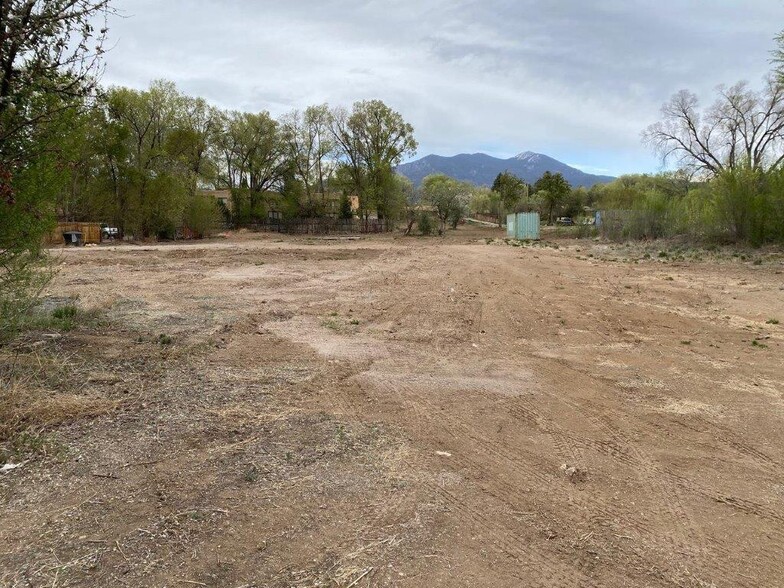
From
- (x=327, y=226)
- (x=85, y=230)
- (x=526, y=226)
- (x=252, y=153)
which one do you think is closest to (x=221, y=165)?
(x=252, y=153)

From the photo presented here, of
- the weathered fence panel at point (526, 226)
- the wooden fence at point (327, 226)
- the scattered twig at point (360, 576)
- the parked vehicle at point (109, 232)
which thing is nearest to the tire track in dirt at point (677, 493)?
the scattered twig at point (360, 576)

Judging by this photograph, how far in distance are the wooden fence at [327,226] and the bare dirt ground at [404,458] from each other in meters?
45.9

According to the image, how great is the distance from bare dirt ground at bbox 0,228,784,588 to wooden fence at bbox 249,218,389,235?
151 feet

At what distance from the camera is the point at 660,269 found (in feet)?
61.9

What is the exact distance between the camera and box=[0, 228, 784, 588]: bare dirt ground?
2.83m

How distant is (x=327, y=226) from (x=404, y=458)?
5226 cm

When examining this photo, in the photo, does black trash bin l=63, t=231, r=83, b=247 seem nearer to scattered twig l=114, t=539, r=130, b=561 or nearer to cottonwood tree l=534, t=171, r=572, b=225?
scattered twig l=114, t=539, r=130, b=561

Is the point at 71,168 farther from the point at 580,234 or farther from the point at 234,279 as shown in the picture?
the point at 580,234

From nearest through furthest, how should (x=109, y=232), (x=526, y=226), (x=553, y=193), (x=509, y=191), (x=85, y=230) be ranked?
(x=85, y=230), (x=109, y=232), (x=526, y=226), (x=553, y=193), (x=509, y=191)

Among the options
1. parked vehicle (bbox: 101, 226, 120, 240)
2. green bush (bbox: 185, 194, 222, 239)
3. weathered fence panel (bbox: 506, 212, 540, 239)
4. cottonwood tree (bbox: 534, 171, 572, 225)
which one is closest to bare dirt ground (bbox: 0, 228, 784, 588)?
parked vehicle (bbox: 101, 226, 120, 240)

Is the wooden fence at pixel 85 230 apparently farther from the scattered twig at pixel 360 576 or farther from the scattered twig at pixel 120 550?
the scattered twig at pixel 360 576

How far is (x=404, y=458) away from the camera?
406 centimetres

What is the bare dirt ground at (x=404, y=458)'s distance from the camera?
283 cm

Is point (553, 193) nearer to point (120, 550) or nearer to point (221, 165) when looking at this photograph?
point (221, 165)
